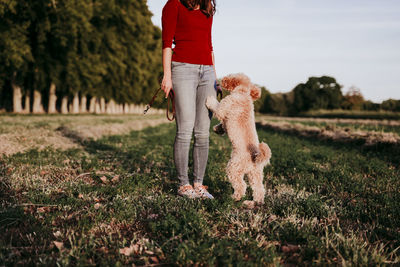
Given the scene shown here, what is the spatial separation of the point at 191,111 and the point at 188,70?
0.51 meters

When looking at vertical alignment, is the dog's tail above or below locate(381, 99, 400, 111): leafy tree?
below

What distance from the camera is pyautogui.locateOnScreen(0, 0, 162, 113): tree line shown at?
64.5 feet

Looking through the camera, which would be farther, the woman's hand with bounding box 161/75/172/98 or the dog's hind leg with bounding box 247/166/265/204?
the woman's hand with bounding box 161/75/172/98

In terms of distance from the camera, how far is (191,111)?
3678mm

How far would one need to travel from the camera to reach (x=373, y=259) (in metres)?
2.04

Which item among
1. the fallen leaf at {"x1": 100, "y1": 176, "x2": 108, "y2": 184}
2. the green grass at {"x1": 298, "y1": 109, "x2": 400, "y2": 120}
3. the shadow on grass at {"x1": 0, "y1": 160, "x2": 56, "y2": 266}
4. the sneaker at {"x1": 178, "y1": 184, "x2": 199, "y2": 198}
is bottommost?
the shadow on grass at {"x1": 0, "y1": 160, "x2": 56, "y2": 266}

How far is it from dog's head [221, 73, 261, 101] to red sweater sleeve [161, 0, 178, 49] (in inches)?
32.9

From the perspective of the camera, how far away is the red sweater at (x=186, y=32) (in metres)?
3.47

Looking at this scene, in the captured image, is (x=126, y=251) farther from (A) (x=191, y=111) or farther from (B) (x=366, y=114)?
(B) (x=366, y=114)

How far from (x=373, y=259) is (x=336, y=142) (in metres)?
9.39

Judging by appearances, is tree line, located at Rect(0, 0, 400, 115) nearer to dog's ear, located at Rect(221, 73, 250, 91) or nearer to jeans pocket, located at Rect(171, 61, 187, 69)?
jeans pocket, located at Rect(171, 61, 187, 69)

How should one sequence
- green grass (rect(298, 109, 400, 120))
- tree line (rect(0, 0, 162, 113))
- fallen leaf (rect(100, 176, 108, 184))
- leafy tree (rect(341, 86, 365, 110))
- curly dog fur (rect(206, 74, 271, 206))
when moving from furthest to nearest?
leafy tree (rect(341, 86, 365, 110))
green grass (rect(298, 109, 400, 120))
tree line (rect(0, 0, 162, 113))
fallen leaf (rect(100, 176, 108, 184))
curly dog fur (rect(206, 74, 271, 206))

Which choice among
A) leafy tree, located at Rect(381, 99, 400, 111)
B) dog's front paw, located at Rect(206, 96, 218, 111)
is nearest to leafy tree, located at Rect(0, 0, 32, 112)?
dog's front paw, located at Rect(206, 96, 218, 111)

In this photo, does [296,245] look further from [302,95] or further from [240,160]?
[302,95]
